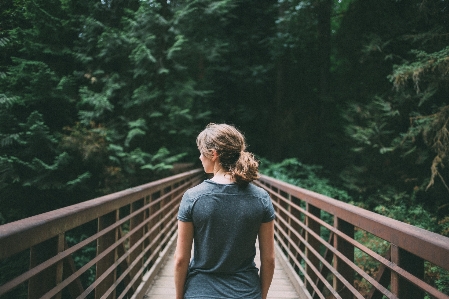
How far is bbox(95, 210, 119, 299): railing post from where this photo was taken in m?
3.17

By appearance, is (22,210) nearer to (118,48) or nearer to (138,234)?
(118,48)

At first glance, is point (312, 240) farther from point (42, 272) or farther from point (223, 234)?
point (42, 272)

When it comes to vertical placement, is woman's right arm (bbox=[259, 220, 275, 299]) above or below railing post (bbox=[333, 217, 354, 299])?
above

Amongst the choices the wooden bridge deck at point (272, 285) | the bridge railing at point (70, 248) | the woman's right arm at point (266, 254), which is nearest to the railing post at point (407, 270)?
the woman's right arm at point (266, 254)

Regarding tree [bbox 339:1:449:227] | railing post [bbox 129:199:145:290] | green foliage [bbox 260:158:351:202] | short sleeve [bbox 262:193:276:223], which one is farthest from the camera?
green foliage [bbox 260:158:351:202]

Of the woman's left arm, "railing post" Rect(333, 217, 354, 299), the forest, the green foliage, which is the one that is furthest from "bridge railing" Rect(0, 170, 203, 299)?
the green foliage

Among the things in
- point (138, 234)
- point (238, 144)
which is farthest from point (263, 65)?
point (238, 144)

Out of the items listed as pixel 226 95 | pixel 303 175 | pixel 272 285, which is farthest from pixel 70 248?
pixel 226 95

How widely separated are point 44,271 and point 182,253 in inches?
Answer: 31.6

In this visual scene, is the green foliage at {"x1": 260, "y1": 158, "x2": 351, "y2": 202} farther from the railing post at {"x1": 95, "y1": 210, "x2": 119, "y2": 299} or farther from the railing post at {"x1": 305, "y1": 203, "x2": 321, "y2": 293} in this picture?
the railing post at {"x1": 95, "y1": 210, "x2": 119, "y2": 299}

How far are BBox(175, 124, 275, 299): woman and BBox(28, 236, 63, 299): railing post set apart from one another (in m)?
0.75

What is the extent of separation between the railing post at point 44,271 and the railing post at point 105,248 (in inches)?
38.2

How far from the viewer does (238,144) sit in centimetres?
203

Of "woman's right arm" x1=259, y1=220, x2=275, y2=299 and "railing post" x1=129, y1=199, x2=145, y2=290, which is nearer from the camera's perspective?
"woman's right arm" x1=259, y1=220, x2=275, y2=299
